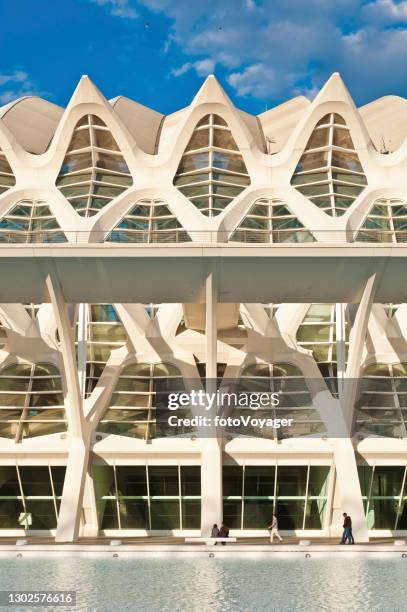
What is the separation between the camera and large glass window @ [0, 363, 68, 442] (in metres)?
27.8

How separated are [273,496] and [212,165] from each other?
15.1 m

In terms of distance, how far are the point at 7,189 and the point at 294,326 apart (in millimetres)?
14187

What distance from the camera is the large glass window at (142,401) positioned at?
2728cm

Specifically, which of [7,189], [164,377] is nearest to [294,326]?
[164,377]

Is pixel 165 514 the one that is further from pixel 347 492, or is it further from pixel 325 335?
pixel 325 335

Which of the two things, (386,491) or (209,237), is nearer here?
(386,491)

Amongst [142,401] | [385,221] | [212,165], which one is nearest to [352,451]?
[142,401]

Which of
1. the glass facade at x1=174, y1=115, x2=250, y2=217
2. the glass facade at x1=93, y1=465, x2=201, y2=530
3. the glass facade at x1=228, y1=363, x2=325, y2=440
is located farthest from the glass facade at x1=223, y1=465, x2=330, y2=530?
the glass facade at x1=174, y1=115, x2=250, y2=217

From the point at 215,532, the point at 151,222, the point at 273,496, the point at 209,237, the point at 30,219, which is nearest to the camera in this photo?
the point at 215,532

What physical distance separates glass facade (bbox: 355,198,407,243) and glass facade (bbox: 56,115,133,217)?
1060 cm

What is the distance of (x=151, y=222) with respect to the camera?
107 ft

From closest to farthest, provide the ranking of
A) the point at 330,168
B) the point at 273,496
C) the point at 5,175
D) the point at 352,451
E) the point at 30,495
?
the point at 352,451, the point at 273,496, the point at 30,495, the point at 330,168, the point at 5,175

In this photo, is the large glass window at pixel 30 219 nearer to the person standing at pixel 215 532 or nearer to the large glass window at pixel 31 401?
the large glass window at pixel 31 401

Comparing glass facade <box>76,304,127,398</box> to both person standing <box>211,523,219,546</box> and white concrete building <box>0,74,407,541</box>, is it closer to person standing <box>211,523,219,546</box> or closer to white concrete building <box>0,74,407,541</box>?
white concrete building <box>0,74,407,541</box>
